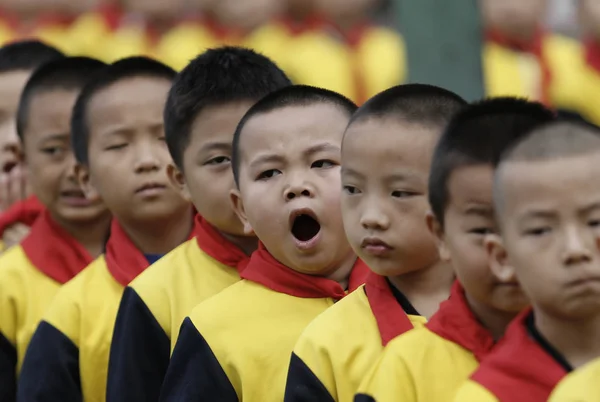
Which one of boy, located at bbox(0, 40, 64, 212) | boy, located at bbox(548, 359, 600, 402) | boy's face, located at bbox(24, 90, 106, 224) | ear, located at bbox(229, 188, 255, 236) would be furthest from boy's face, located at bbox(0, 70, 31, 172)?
boy, located at bbox(548, 359, 600, 402)

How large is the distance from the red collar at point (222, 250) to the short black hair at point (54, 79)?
95 cm

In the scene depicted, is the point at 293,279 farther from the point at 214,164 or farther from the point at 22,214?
the point at 22,214

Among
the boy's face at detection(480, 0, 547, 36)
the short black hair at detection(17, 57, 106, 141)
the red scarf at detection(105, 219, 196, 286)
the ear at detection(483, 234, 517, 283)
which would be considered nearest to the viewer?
the ear at detection(483, 234, 517, 283)

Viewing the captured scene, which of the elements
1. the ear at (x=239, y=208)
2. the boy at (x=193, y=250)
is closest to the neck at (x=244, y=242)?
the boy at (x=193, y=250)

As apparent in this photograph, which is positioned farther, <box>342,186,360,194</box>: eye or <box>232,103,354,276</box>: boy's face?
<box>232,103,354,276</box>: boy's face

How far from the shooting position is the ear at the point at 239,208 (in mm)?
3406

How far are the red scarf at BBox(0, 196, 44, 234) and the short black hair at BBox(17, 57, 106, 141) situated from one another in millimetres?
251

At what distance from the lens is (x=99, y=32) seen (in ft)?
34.7

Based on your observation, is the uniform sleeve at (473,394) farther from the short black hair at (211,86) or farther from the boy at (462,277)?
the short black hair at (211,86)

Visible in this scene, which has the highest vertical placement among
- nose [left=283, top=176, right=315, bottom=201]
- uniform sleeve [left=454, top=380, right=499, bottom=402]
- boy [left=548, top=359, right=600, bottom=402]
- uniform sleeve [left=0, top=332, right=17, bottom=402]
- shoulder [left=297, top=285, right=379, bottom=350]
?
nose [left=283, top=176, right=315, bottom=201]

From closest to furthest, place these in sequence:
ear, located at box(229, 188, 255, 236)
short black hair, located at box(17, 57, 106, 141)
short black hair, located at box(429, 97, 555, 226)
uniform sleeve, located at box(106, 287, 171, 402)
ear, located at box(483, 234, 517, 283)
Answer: ear, located at box(483, 234, 517, 283) < short black hair, located at box(429, 97, 555, 226) < ear, located at box(229, 188, 255, 236) < uniform sleeve, located at box(106, 287, 171, 402) < short black hair, located at box(17, 57, 106, 141)

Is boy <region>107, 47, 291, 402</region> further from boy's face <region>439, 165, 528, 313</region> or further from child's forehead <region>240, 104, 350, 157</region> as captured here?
boy's face <region>439, 165, 528, 313</region>

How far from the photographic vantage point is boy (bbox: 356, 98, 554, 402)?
2.70m

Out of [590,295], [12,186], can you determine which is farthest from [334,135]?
[12,186]
